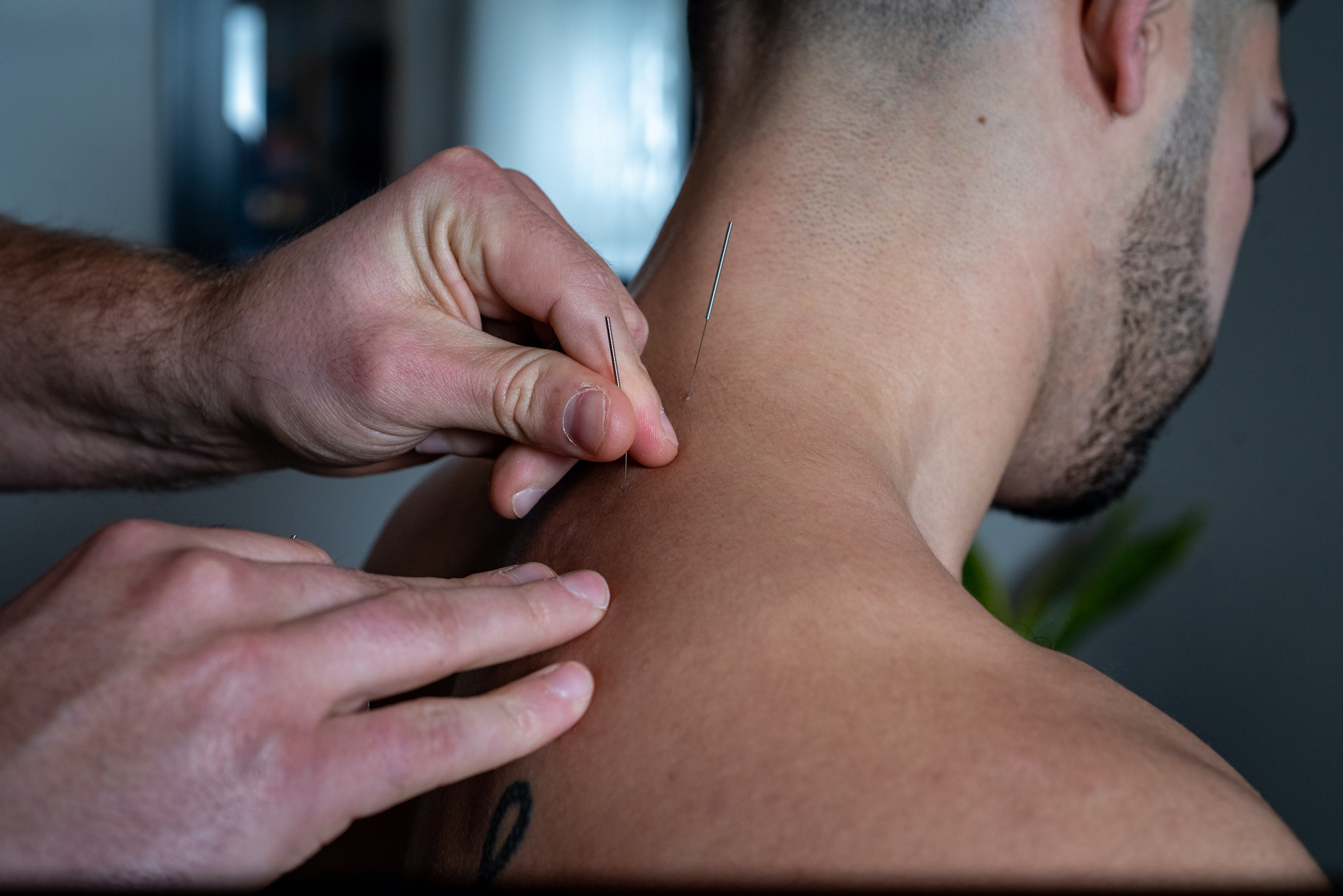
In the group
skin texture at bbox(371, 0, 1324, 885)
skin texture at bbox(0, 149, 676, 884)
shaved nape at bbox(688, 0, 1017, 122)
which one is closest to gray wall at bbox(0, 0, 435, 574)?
skin texture at bbox(0, 149, 676, 884)

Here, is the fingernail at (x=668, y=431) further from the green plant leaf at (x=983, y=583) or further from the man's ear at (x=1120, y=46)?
the green plant leaf at (x=983, y=583)

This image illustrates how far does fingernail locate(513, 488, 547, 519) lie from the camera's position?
3.00ft

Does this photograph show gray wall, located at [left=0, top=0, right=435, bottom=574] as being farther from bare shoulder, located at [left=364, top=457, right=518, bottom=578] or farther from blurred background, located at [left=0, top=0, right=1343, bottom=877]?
bare shoulder, located at [left=364, top=457, right=518, bottom=578]

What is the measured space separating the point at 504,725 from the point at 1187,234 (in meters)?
1.15

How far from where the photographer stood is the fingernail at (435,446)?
1012 millimetres

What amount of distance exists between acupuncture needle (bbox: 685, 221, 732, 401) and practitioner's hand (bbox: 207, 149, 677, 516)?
0.20 ft

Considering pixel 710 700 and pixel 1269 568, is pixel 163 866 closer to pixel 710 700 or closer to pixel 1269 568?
pixel 710 700

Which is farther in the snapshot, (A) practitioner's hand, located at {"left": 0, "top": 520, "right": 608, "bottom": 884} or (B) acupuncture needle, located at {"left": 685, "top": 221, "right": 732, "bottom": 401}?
(B) acupuncture needle, located at {"left": 685, "top": 221, "right": 732, "bottom": 401}

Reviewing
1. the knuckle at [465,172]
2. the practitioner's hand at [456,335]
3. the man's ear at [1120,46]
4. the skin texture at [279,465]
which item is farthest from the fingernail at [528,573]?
the man's ear at [1120,46]

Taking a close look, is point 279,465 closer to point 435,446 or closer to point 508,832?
point 435,446

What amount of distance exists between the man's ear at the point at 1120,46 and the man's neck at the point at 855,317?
203mm

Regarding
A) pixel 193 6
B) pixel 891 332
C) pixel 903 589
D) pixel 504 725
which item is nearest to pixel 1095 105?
pixel 891 332

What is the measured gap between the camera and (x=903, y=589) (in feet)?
2.31

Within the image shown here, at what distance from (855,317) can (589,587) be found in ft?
1.38
